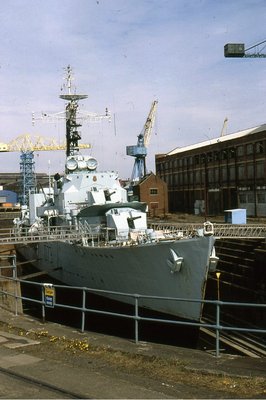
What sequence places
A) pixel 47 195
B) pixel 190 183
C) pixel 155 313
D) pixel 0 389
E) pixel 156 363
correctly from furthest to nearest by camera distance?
pixel 190 183
pixel 47 195
pixel 155 313
pixel 156 363
pixel 0 389

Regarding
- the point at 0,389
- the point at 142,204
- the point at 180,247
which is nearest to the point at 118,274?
the point at 180,247

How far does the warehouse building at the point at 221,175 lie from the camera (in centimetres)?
5347

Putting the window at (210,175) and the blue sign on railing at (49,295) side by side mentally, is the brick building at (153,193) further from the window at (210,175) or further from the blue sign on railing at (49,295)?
the blue sign on railing at (49,295)

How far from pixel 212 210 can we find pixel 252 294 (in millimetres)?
41523

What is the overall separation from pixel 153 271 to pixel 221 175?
46250mm

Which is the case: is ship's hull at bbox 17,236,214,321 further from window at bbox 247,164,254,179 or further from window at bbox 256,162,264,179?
window at bbox 247,164,254,179

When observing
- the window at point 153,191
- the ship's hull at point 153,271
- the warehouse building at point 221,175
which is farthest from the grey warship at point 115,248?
the window at point 153,191

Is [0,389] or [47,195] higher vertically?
[47,195]

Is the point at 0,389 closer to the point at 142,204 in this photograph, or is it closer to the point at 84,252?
the point at 84,252

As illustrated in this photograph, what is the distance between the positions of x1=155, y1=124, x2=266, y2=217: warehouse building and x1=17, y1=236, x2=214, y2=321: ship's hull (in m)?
28.7

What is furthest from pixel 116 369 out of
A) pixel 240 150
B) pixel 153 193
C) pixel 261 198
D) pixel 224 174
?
pixel 153 193

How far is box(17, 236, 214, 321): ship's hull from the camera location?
1630 cm

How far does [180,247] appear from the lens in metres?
16.6

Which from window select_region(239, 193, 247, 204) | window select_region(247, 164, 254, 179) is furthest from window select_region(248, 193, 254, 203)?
window select_region(247, 164, 254, 179)
